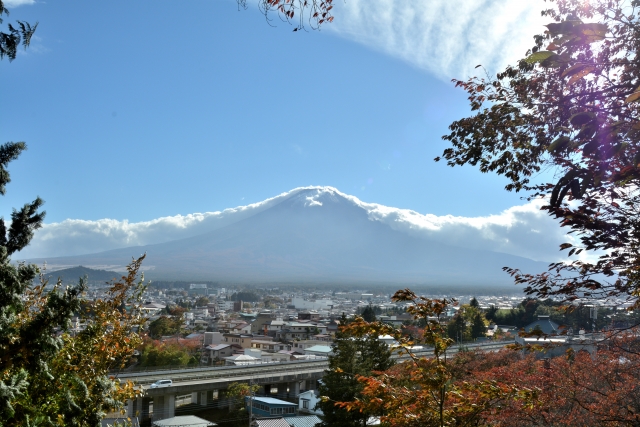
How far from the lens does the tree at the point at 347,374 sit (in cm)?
1320

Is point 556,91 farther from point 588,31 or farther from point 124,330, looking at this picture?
point 124,330

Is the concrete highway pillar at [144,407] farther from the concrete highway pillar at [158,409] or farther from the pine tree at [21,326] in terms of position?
the pine tree at [21,326]

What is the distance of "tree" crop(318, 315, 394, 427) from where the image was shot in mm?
13203

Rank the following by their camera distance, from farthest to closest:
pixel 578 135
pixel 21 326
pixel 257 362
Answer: pixel 257 362 < pixel 21 326 < pixel 578 135

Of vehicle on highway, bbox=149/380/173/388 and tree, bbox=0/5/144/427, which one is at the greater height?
tree, bbox=0/5/144/427

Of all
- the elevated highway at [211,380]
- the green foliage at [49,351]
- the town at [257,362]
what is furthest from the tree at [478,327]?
the green foliage at [49,351]

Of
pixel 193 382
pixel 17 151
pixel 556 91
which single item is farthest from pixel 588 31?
pixel 193 382

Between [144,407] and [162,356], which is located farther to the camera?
[162,356]

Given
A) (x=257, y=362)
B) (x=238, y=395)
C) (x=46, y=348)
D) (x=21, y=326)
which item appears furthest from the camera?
(x=257, y=362)

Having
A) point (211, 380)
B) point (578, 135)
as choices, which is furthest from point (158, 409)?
point (578, 135)

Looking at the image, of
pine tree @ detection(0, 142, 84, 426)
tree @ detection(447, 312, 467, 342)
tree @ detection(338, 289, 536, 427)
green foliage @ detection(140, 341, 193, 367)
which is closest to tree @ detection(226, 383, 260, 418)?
green foliage @ detection(140, 341, 193, 367)

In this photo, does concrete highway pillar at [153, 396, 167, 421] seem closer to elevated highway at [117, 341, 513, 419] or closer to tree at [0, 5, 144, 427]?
elevated highway at [117, 341, 513, 419]

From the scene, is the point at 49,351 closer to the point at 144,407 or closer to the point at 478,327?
the point at 144,407

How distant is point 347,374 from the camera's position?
1395 centimetres
